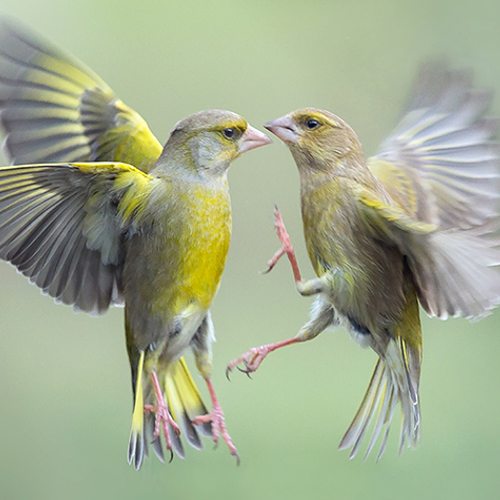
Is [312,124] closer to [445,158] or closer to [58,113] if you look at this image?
[445,158]

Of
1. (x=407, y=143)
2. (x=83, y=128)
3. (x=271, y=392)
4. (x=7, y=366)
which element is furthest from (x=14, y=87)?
(x=7, y=366)

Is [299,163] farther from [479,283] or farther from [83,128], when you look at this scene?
[83,128]

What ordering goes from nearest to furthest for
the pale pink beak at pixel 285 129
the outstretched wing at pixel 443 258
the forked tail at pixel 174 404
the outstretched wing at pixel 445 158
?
the outstretched wing at pixel 443 258, the pale pink beak at pixel 285 129, the forked tail at pixel 174 404, the outstretched wing at pixel 445 158

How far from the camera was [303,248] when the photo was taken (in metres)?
1.60

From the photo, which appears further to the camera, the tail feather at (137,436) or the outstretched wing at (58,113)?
the outstretched wing at (58,113)

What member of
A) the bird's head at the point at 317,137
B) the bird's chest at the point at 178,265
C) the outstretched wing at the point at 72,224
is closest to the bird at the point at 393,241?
the bird's head at the point at 317,137

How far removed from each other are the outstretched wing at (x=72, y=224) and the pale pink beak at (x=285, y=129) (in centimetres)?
23

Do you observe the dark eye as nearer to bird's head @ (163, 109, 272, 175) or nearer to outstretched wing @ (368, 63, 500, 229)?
bird's head @ (163, 109, 272, 175)

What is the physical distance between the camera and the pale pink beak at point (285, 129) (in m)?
1.37

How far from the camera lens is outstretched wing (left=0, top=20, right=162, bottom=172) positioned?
1.58 metres

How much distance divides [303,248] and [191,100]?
2.41ft

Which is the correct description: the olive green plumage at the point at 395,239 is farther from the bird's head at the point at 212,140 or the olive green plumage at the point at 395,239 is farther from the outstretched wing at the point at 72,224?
the outstretched wing at the point at 72,224

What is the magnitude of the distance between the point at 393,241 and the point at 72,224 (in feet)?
1.85

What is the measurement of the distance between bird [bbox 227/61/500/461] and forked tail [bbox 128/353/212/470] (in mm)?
175
